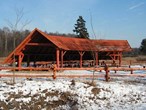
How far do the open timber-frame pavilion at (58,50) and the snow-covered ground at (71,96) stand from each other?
28.4ft

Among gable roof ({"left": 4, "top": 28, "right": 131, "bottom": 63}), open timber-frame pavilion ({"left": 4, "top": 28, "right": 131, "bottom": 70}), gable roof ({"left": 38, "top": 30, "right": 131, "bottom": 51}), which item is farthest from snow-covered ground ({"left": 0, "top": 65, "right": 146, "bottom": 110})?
gable roof ({"left": 38, "top": 30, "right": 131, "bottom": 51})

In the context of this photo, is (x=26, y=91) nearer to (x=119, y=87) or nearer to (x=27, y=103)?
(x=27, y=103)

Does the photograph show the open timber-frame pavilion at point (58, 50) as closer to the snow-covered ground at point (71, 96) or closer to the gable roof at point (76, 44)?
the gable roof at point (76, 44)

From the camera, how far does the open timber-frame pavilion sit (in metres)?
30.4

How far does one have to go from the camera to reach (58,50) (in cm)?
2980

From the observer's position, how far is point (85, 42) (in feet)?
122

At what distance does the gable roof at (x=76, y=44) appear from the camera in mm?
30062

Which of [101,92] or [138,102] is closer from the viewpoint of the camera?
[138,102]

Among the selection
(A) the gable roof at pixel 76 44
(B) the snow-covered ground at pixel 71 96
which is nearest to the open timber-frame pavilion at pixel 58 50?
(A) the gable roof at pixel 76 44

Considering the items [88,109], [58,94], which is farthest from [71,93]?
[88,109]

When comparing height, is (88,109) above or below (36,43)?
below

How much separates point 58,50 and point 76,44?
5.35m

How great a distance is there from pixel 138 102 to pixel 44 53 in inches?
828

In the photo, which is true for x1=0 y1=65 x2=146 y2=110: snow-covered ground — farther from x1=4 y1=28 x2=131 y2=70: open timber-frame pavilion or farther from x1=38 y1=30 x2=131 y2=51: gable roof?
x1=38 y1=30 x2=131 y2=51: gable roof
